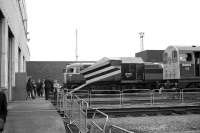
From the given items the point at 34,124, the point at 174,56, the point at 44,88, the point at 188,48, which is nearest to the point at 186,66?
the point at 174,56

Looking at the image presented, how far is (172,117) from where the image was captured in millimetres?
17234

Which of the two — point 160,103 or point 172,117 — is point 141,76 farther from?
point 172,117

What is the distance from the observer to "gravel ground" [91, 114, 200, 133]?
13449 millimetres

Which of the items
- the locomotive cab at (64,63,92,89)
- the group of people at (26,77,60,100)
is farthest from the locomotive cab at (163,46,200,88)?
the locomotive cab at (64,63,92,89)

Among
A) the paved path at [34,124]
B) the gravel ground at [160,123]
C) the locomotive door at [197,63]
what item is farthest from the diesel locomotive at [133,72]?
the paved path at [34,124]

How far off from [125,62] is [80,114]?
2241cm

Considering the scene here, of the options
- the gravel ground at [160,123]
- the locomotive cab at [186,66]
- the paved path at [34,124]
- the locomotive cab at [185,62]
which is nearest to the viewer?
the paved path at [34,124]

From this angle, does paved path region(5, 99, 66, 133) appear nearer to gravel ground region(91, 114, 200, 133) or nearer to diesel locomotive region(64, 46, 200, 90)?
gravel ground region(91, 114, 200, 133)

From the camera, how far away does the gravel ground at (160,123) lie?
529 inches

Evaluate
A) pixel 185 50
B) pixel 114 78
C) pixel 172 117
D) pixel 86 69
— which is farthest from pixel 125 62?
pixel 172 117

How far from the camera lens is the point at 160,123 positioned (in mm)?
15211

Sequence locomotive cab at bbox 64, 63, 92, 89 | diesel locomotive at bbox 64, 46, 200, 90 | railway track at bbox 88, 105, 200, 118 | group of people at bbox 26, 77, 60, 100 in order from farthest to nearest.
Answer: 1. locomotive cab at bbox 64, 63, 92, 89
2. diesel locomotive at bbox 64, 46, 200, 90
3. group of people at bbox 26, 77, 60, 100
4. railway track at bbox 88, 105, 200, 118

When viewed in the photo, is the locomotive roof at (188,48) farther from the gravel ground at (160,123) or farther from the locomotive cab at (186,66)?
the gravel ground at (160,123)

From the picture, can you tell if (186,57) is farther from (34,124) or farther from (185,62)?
(34,124)
